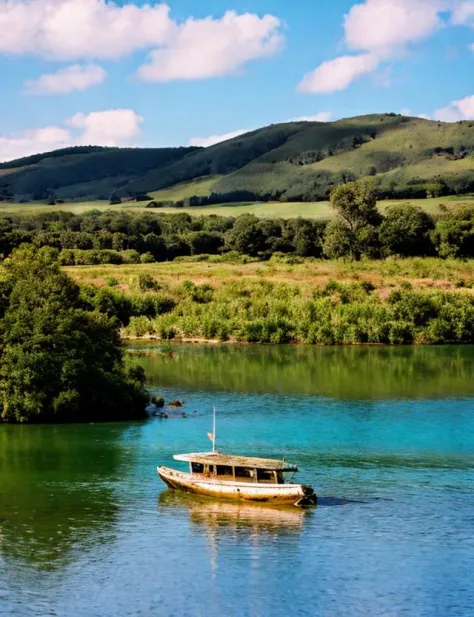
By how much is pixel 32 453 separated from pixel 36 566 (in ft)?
51.5

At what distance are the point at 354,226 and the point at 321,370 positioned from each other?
2010 inches

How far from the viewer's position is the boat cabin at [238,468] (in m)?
37.1

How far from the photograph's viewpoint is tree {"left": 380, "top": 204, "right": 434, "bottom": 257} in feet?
384

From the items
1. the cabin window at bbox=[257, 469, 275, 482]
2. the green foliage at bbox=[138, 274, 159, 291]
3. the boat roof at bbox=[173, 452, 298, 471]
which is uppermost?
the green foliage at bbox=[138, 274, 159, 291]

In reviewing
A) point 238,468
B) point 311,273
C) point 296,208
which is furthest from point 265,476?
point 296,208

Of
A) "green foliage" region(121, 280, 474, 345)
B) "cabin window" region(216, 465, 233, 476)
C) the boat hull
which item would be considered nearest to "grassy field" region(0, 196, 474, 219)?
"green foliage" region(121, 280, 474, 345)

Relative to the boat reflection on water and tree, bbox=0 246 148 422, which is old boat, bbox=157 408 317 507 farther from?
tree, bbox=0 246 148 422

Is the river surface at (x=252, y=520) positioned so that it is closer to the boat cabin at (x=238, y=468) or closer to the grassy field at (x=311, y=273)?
the boat cabin at (x=238, y=468)

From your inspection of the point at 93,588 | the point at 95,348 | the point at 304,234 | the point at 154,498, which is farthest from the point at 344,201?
the point at 93,588

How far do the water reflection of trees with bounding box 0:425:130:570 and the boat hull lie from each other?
314 cm

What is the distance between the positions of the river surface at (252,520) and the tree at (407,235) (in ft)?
188

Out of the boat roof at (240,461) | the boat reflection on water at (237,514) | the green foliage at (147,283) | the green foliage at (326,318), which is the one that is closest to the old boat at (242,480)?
the boat roof at (240,461)

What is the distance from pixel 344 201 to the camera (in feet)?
400

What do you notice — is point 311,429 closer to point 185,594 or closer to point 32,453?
point 32,453
